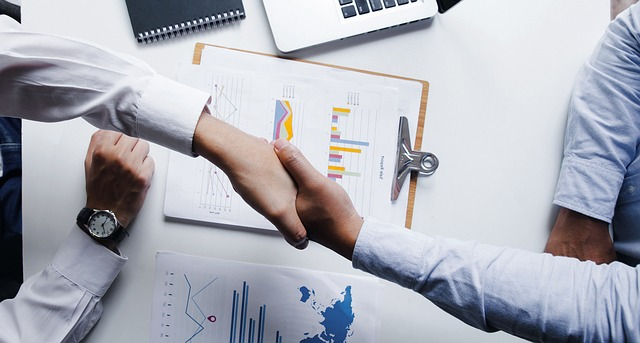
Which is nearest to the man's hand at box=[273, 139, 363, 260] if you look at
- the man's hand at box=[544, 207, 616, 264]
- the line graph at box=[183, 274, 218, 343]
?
the line graph at box=[183, 274, 218, 343]

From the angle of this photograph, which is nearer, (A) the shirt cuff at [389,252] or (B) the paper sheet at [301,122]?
(A) the shirt cuff at [389,252]

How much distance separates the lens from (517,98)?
896mm

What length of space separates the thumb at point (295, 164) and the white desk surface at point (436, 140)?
136mm

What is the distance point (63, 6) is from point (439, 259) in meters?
0.65

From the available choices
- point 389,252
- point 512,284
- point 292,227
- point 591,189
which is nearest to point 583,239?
point 591,189

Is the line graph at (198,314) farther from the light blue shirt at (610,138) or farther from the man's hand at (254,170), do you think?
the light blue shirt at (610,138)

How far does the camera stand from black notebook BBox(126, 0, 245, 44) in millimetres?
844

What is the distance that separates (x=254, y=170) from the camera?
74cm

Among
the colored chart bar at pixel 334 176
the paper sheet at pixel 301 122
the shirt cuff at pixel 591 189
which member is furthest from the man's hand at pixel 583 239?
the colored chart bar at pixel 334 176

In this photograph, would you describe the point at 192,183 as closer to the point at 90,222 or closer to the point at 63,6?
the point at 90,222

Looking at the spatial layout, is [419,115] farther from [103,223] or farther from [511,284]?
[103,223]

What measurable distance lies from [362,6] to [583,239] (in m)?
0.48

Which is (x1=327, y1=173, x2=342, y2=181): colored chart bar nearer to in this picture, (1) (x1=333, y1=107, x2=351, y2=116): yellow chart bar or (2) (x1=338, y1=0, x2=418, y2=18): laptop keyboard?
(1) (x1=333, y1=107, x2=351, y2=116): yellow chart bar

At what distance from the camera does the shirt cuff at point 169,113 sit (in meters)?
0.68
